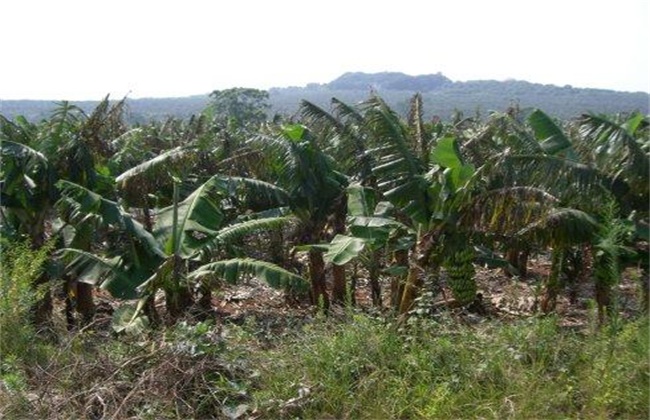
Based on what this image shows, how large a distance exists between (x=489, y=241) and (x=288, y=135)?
10.5 ft

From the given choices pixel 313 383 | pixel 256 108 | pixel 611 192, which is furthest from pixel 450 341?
pixel 256 108

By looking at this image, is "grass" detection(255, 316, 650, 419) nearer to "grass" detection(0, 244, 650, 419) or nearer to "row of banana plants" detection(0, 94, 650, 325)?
"grass" detection(0, 244, 650, 419)

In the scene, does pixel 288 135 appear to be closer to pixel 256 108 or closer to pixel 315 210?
pixel 315 210

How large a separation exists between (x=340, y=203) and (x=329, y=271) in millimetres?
3343

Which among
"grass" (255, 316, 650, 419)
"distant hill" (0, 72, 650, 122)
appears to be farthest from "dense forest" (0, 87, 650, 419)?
"distant hill" (0, 72, 650, 122)

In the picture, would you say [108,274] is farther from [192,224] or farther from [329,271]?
[329,271]

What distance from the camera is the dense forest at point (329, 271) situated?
16.9ft

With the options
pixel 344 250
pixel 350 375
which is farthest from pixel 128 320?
pixel 350 375

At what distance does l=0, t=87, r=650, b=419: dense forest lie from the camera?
5152mm

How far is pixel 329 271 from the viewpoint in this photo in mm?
13070

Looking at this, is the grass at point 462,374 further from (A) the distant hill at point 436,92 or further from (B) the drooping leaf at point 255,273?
(A) the distant hill at point 436,92

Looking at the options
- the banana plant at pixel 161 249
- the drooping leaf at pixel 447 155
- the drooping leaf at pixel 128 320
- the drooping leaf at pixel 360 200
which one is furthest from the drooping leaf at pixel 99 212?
the drooping leaf at pixel 447 155

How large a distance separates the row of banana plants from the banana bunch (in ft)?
0.06

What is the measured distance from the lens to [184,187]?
35.1ft
